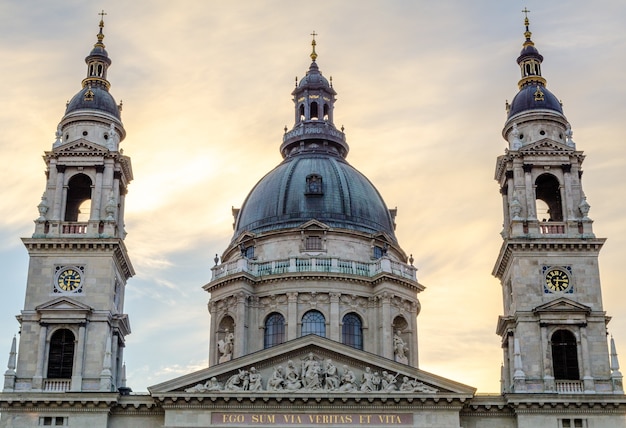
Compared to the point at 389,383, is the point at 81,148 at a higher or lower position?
higher

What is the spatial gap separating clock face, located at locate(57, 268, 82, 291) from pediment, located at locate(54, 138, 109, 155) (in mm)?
6780

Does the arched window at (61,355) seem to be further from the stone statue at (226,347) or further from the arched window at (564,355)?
the arched window at (564,355)

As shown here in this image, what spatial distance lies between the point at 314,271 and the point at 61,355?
1830 centimetres

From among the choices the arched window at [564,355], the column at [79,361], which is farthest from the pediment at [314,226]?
the arched window at [564,355]

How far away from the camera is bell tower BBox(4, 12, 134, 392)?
53.1m

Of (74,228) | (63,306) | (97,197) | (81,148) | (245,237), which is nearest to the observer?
(63,306)

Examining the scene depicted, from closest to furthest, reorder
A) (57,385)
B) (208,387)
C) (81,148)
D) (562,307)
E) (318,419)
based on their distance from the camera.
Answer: (318,419)
(208,387)
(57,385)
(562,307)
(81,148)

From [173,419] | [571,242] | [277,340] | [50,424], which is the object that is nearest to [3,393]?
[50,424]

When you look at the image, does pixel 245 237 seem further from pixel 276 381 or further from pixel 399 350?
pixel 276 381

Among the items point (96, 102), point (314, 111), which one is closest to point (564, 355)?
point (96, 102)

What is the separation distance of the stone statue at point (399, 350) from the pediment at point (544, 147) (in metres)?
15.4

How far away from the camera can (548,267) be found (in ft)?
180

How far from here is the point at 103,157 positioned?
189 feet

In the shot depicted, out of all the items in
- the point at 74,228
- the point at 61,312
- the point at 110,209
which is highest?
the point at 110,209
